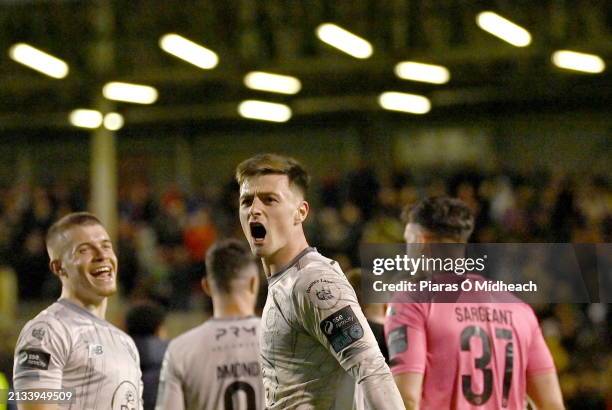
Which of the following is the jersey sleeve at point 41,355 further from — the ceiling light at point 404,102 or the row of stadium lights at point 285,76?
the ceiling light at point 404,102

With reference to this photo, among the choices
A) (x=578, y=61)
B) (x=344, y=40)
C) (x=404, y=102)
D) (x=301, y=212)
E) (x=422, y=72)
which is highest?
(x=404, y=102)

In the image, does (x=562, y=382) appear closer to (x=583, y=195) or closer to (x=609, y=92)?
(x=583, y=195)

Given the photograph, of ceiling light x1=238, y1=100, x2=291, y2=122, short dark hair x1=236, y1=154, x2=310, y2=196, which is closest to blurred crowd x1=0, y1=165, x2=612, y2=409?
ceiling light x1=238, y1=100, x2=291, y2=122

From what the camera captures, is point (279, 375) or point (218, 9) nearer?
point (279, 375)

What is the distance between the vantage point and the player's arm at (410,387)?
449 cm

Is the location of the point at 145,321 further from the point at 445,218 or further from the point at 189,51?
the point at 189,51

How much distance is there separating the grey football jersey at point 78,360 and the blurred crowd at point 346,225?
5721 millimetres

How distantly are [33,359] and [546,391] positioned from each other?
7.07ft

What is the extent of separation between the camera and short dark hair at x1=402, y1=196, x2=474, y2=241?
475 centimetres

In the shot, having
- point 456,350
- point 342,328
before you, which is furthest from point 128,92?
point 342,328

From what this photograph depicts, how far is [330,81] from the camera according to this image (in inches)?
769

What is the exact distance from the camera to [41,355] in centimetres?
423

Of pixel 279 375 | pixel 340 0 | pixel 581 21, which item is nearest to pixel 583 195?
pixel 581 21

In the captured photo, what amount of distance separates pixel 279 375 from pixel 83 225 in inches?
54.7
